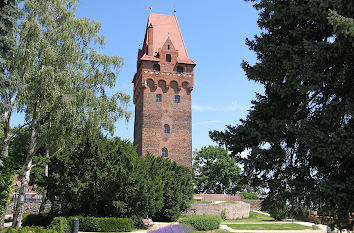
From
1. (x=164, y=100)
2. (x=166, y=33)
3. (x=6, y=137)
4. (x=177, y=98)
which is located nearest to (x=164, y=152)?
(x=164, y=100)

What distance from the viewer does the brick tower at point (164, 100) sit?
39.1 metres

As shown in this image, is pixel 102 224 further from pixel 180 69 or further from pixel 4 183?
pixel 180 69

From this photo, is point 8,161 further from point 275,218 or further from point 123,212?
point 275,218

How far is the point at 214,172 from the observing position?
56594 millimetres

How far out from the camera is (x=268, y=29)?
33.1 ft

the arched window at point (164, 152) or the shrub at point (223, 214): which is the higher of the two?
the arched window at point (164, 152)

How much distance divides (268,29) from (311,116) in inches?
120

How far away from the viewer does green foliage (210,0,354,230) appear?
756 centimetres

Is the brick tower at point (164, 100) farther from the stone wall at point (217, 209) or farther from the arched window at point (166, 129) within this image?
the stone wall at point (217, 209)

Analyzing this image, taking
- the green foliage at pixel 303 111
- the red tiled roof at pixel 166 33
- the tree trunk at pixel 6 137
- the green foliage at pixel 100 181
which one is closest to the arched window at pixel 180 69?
the red tiled roof at pixel 166 33

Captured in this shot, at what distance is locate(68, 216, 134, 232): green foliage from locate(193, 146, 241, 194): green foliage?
3660 centimetres

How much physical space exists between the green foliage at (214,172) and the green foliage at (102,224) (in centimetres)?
3660

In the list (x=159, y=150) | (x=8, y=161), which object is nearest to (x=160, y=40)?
(x=159, y=150)

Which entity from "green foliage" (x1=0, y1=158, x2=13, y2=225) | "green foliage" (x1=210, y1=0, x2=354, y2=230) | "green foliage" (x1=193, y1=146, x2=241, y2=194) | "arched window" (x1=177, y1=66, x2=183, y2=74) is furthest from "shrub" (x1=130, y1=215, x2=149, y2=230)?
"green foliage" (x1=193, y1=146, x2=241, y2=194)
